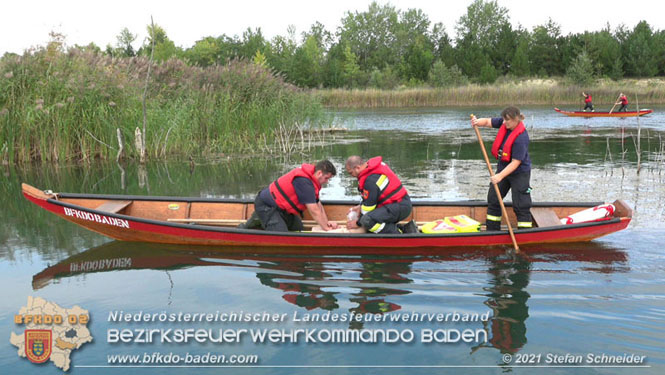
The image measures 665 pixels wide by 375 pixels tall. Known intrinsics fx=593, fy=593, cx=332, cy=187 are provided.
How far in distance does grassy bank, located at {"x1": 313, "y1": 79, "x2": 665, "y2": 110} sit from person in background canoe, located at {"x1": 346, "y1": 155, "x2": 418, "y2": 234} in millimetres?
30419

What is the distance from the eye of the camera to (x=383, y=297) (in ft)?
20.2

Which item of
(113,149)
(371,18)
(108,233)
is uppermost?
(371,18)

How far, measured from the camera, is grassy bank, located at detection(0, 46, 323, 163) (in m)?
13.9

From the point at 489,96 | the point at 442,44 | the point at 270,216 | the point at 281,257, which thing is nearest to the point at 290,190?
the point at 270,216

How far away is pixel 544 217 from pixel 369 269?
2.80 m

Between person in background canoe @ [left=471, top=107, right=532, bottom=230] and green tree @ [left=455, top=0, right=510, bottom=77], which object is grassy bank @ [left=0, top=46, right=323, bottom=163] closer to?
person in background canoe @ [left=471, top=107, right=532, bottom=230]

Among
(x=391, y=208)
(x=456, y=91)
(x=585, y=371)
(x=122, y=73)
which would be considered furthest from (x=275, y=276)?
(x=456, y=91)

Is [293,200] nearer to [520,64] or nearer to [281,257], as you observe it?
[281,257]

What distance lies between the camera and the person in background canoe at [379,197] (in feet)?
24.5

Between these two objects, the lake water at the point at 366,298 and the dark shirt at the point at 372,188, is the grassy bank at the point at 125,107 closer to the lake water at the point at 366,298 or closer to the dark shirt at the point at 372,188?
the lake water at the point at 366,298

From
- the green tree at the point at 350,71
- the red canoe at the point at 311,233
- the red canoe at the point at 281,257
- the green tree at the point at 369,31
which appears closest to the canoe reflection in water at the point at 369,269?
the red canoe at the point at 281,257

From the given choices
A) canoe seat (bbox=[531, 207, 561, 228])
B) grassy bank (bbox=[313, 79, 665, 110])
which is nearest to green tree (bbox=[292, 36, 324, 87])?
grassy bank (bbox=[313, 79, 665, 110])

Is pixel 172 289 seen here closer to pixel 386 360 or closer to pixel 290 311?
pixel 290 311

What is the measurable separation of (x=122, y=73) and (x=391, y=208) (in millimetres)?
10243
